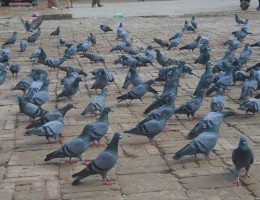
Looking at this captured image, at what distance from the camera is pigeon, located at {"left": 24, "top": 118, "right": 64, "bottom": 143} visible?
596 cm

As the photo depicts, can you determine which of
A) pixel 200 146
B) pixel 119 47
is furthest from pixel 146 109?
pixel 119 47

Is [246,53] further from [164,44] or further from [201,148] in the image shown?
[201,148]

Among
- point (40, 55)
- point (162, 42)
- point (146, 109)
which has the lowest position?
point (162, 42)

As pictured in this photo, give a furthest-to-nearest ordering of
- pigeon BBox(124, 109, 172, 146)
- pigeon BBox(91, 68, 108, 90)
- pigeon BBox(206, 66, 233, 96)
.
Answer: pigeon BBox(91, 68, 108, 90) < pigeon BBox(206, 66, 233, 96) < pigeon BBox(124, 109, 172, 146)

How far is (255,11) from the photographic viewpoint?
24.5m

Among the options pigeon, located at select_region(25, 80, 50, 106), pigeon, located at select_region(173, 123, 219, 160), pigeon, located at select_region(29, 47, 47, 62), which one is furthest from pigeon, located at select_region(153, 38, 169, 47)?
pigeon, located at select_region(173, 123, 219, 160)

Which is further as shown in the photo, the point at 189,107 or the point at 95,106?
the point at 95,106

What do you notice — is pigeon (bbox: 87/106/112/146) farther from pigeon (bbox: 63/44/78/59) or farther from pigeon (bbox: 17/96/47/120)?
pigeon (bbox: 63/44/78/59)

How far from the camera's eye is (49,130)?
236 inches

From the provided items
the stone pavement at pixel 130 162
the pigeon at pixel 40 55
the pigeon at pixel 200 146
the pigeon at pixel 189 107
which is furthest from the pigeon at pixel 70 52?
the pigeon at pixel 200 146

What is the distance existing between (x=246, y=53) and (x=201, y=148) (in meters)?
5.76

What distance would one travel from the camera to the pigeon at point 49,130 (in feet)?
19.6

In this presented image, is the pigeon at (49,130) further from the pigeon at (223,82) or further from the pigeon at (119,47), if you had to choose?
the pigeon at (119,47)

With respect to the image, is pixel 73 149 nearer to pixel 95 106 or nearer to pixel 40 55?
pixel 95 106
